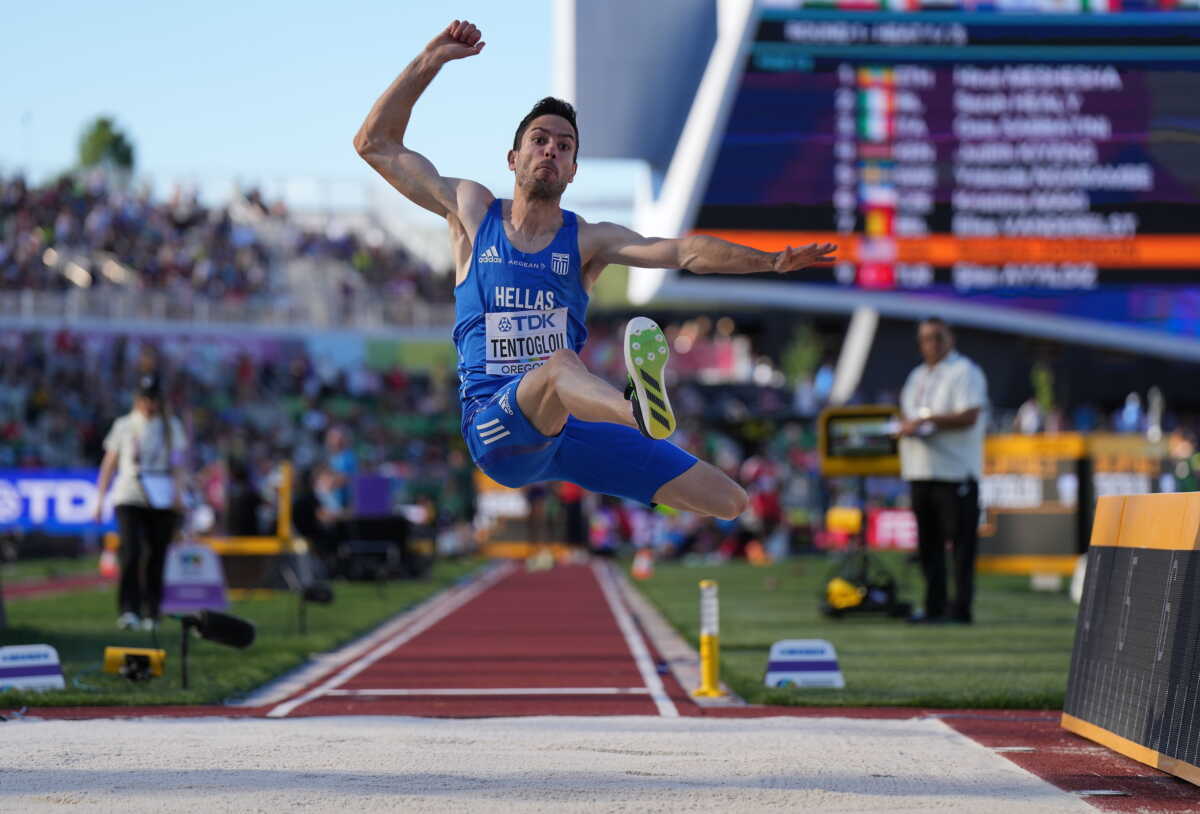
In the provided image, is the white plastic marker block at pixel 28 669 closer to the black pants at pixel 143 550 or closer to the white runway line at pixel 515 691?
the white runway line at pixel 515 691

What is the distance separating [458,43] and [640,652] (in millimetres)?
5824

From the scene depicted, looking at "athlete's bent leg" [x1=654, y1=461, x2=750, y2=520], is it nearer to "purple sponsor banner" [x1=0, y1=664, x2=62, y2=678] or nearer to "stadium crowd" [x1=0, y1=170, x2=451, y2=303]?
"purple sponsor banner" [x1=0, y1=664, x2=62, y2=678]

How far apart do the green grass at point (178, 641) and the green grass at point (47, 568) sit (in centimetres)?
373

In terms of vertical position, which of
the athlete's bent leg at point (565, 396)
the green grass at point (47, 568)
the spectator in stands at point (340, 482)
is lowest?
the green grass at point (47, 568)

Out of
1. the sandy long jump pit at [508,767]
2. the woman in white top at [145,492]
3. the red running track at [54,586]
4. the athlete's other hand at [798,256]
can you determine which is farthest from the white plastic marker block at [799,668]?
the red running track at [54,586]

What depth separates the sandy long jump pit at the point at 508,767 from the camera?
487cm

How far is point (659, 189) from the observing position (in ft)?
85.2

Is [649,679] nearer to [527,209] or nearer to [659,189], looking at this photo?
[527,209]

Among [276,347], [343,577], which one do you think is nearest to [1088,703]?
[343,577]

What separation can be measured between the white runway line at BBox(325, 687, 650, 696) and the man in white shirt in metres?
4.06

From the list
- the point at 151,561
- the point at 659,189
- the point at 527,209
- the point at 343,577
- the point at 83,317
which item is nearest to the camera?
the point at 527,209

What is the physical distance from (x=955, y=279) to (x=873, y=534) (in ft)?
24.5

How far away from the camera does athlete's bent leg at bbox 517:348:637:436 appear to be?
579 cm

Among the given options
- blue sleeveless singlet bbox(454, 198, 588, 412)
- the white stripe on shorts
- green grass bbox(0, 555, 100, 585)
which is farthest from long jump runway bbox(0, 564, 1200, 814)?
green grass bbox(0, 555, 100, 585)
